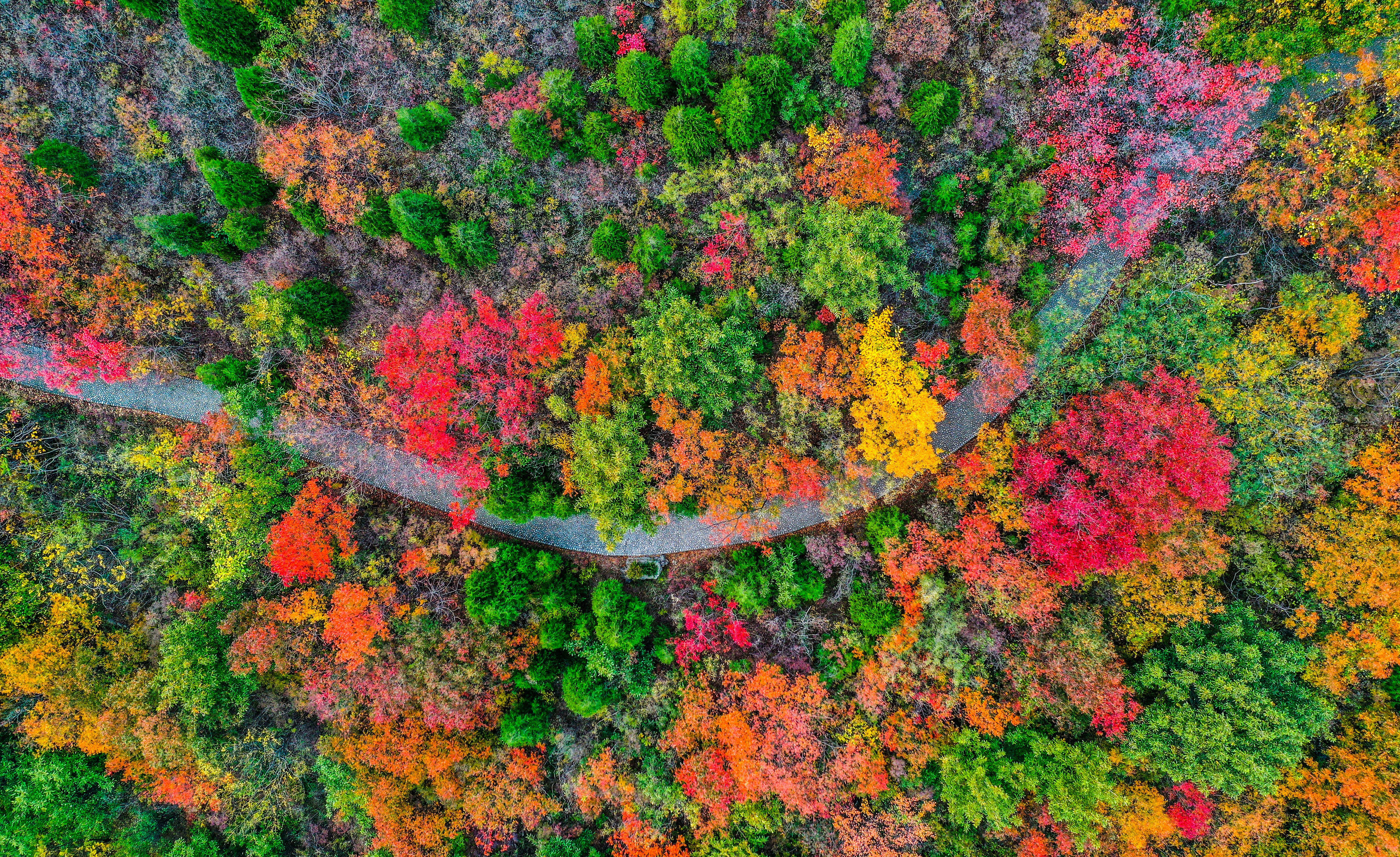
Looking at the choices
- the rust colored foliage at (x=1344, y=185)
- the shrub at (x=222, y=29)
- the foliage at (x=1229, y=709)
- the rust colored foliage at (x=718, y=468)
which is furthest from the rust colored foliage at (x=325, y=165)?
the foliage at (x=1229, y=709)

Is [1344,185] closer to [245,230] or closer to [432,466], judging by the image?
[432,466]

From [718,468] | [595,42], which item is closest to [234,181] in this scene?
[595,42]

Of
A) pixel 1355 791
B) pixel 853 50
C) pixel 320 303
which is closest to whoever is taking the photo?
pixel 853 50

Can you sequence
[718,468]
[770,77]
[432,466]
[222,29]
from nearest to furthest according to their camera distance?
[770,77]
[222,29]
[718,468]
[432,466]

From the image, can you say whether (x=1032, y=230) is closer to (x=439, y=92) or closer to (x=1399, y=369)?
(x=1399, y=369)

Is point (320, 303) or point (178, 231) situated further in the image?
point (320, 303)

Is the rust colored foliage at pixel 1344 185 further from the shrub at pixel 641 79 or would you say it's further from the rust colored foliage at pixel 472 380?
the rust colored foliage at pixel 472 380

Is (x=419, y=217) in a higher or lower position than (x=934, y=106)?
lower

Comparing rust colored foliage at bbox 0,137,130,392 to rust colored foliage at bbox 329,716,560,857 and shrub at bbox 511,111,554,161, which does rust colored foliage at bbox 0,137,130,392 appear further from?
rust colored foliage at bbox 329,716,560,857
